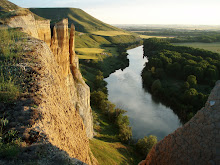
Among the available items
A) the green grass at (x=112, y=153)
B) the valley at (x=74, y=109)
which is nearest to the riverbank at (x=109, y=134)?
the green grass at (x=112, y=153)

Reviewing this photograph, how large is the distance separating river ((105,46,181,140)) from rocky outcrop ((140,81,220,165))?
23167 millimetres

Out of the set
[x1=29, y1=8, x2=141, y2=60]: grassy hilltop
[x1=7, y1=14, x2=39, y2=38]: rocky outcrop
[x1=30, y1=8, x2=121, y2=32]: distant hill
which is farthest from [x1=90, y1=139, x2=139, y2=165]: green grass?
[x1=30, y1=8, x2=121, y2=32]: distant hill

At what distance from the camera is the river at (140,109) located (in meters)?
31.2

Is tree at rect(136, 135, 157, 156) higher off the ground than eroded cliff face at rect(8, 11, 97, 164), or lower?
lower

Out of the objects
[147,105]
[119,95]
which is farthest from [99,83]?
[147,105]

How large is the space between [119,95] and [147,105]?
8503 mm

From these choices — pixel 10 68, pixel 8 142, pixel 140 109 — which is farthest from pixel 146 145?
pixel 8 142

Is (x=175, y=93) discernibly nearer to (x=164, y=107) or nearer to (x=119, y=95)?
(x=164, y=107)

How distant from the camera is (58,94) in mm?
6949

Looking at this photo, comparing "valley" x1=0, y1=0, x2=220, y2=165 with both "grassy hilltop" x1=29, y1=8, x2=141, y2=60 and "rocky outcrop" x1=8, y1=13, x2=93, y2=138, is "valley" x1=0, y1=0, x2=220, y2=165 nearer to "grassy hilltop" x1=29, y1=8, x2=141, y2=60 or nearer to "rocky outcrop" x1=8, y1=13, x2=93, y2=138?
"rocky outcrop" x1=8, y1=13, x2=93, y2=138

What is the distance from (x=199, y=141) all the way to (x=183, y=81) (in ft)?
145

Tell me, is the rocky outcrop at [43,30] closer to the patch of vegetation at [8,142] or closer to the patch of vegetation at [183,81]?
the patch of vegetation at [8,142]

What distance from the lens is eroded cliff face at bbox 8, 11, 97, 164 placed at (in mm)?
5317

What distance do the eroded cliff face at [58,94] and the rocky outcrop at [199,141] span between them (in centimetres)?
399
